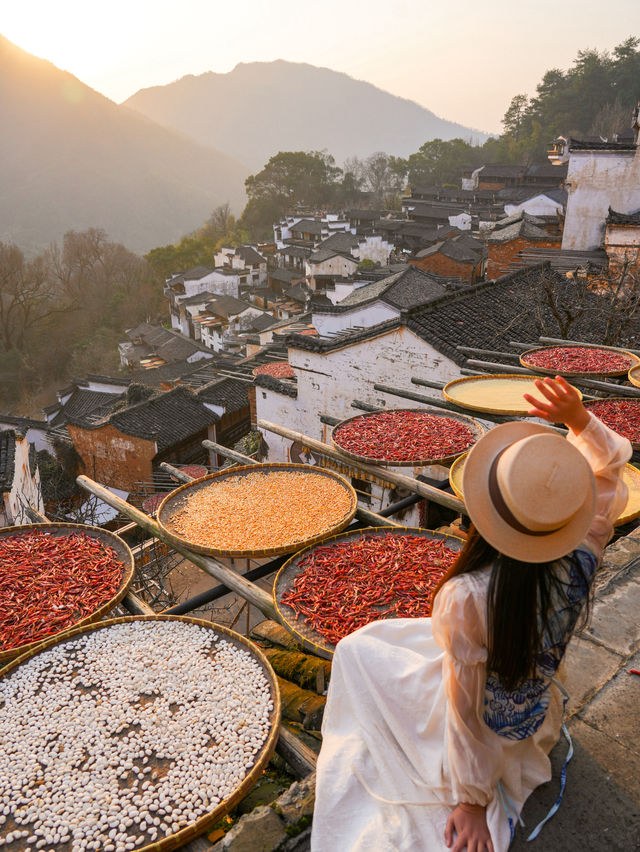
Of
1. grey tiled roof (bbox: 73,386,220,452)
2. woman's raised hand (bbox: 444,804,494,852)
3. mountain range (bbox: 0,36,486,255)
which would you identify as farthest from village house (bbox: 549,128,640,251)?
mountain range (bbox: 0,36,486,255)

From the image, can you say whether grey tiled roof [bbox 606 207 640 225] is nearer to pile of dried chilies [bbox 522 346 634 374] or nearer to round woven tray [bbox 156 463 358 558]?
pile of dried chilies [bbox 522 346 634 374]

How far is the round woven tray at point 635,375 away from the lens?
5.30m

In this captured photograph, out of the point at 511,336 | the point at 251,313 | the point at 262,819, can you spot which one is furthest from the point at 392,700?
the point at 251,313

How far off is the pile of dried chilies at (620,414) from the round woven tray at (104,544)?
4103 millimetres

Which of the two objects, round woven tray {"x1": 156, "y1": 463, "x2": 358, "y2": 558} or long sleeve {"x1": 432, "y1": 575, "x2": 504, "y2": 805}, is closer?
long sleeve {"x1": 432, "y1": 575, "x2": 504, "y2": 805}

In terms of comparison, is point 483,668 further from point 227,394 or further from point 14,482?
point 227,394

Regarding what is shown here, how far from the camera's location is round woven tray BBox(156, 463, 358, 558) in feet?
11.9

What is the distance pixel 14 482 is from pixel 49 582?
438 inches

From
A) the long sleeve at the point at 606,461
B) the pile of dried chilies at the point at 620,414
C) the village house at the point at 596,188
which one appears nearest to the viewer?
the long sleeve at the point at 606,461

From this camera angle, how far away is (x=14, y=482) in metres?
13.1

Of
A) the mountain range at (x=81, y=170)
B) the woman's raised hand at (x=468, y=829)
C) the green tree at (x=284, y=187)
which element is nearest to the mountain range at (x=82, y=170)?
the mountain range at (x=81, y=170)

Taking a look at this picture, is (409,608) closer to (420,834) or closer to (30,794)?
(420,834)

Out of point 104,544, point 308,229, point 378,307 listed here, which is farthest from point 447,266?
point 104,544

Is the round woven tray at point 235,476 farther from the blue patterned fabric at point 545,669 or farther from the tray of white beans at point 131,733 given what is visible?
the blue patterned fabric at point 545,669
